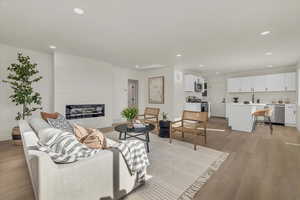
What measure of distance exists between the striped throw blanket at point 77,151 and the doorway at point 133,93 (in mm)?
5080

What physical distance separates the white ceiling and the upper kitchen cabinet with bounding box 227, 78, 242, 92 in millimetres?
2858

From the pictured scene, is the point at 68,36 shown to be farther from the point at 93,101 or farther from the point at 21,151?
the point at 21,151

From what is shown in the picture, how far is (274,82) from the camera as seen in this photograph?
18.9 feet

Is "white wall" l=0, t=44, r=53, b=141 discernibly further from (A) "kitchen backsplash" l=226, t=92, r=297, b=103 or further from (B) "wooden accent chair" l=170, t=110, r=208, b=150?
(A) "kitchen backsplash" l=226, t=92, r=297, b=103

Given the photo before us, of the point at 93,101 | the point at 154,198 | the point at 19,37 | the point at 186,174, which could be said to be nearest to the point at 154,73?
the point at 93,101

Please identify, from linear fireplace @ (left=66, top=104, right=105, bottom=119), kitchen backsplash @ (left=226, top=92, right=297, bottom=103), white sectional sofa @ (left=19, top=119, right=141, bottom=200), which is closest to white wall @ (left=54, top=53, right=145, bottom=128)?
linear fireplace @ (left=66, top=104, right=105, bottom=119)

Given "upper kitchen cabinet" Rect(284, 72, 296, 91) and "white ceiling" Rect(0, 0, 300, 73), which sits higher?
"white ceiling" Rect(0, 0, 300, 73)

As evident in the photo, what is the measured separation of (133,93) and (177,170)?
5074 millimetres

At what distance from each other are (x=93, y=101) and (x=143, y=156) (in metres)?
3.64

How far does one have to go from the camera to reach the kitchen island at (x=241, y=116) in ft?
14.7

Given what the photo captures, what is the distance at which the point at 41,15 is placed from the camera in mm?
2199

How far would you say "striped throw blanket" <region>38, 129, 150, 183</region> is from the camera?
1.23m

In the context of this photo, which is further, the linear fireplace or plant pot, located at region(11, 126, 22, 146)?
the linear fireplace

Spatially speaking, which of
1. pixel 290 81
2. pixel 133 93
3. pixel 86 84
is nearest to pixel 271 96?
pixel 290 81
